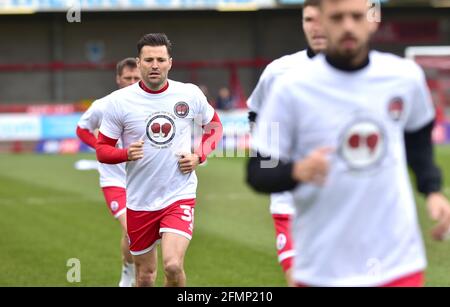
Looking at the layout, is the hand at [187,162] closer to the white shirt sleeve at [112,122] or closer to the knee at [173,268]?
the white shirt sleeve at [112,122]

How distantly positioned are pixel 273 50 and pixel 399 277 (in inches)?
1652

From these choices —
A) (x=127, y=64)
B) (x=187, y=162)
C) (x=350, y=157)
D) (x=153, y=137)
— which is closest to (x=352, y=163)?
(x=350, y=157)

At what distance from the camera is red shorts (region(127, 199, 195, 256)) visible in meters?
9.38

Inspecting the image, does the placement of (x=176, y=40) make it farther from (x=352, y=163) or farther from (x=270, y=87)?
(x=352, y=163)

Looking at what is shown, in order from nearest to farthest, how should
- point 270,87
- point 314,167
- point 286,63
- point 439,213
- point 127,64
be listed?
point 314,167 → point 439,213 → point 270,87 → point 286,63 → point 127,64

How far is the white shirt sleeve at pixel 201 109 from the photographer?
32.1ft

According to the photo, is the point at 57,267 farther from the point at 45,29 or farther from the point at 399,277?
the point at 45,29

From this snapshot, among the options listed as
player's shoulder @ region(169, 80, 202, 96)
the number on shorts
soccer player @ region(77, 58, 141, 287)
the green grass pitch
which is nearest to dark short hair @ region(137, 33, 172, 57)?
player's shoulder @ region(169, 80, 202, 96)

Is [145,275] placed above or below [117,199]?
below

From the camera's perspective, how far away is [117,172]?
11.8 m

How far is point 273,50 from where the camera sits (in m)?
46.8

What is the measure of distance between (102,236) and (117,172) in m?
4.52

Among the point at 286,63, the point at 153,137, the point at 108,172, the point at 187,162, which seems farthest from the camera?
the point at 108,172

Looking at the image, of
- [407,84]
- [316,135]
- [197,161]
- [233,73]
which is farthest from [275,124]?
[233,73]
